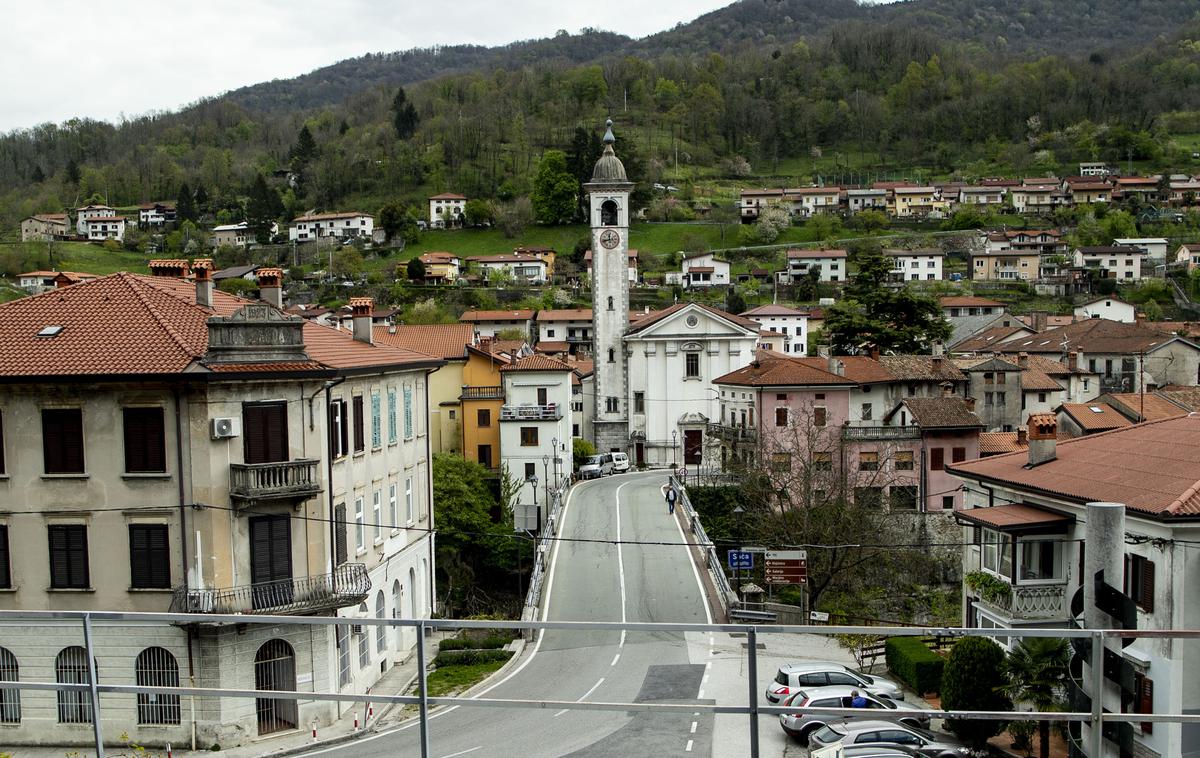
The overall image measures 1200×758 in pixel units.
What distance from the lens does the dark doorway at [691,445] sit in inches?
2554

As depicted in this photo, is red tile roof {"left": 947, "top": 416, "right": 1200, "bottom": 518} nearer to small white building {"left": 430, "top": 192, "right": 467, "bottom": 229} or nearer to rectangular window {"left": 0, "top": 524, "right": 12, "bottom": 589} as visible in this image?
rectangular window {"left": 0, "top": 524, "right": 12, "bottom": 589}

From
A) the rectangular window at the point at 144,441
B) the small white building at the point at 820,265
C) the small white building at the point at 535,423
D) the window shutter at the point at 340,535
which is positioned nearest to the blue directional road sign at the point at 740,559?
the window shutter at the point at 340,535

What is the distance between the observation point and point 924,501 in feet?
159

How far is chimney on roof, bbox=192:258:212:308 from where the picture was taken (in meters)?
24.5

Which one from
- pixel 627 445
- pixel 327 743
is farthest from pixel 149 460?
pixel 627 445

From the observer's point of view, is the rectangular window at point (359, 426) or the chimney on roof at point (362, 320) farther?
the chimney on roof at point (362, 320)

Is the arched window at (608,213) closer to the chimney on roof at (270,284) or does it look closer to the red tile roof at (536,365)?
the red tile roof at (536,365)

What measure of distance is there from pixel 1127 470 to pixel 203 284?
764 inches

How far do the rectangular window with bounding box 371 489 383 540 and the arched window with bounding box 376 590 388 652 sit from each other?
146cm

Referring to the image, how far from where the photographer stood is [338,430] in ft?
80.0

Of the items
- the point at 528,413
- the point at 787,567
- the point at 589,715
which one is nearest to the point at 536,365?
the point at 528,413

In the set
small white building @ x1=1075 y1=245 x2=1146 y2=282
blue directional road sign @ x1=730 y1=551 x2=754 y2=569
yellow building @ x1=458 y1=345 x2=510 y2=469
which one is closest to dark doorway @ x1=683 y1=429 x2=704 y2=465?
yellow building @ x1=458 y1=345 x2=510 y2=469

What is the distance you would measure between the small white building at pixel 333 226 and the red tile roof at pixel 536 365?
3223 inches

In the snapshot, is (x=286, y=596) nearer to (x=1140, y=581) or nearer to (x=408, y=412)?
(x=408, y=412)
